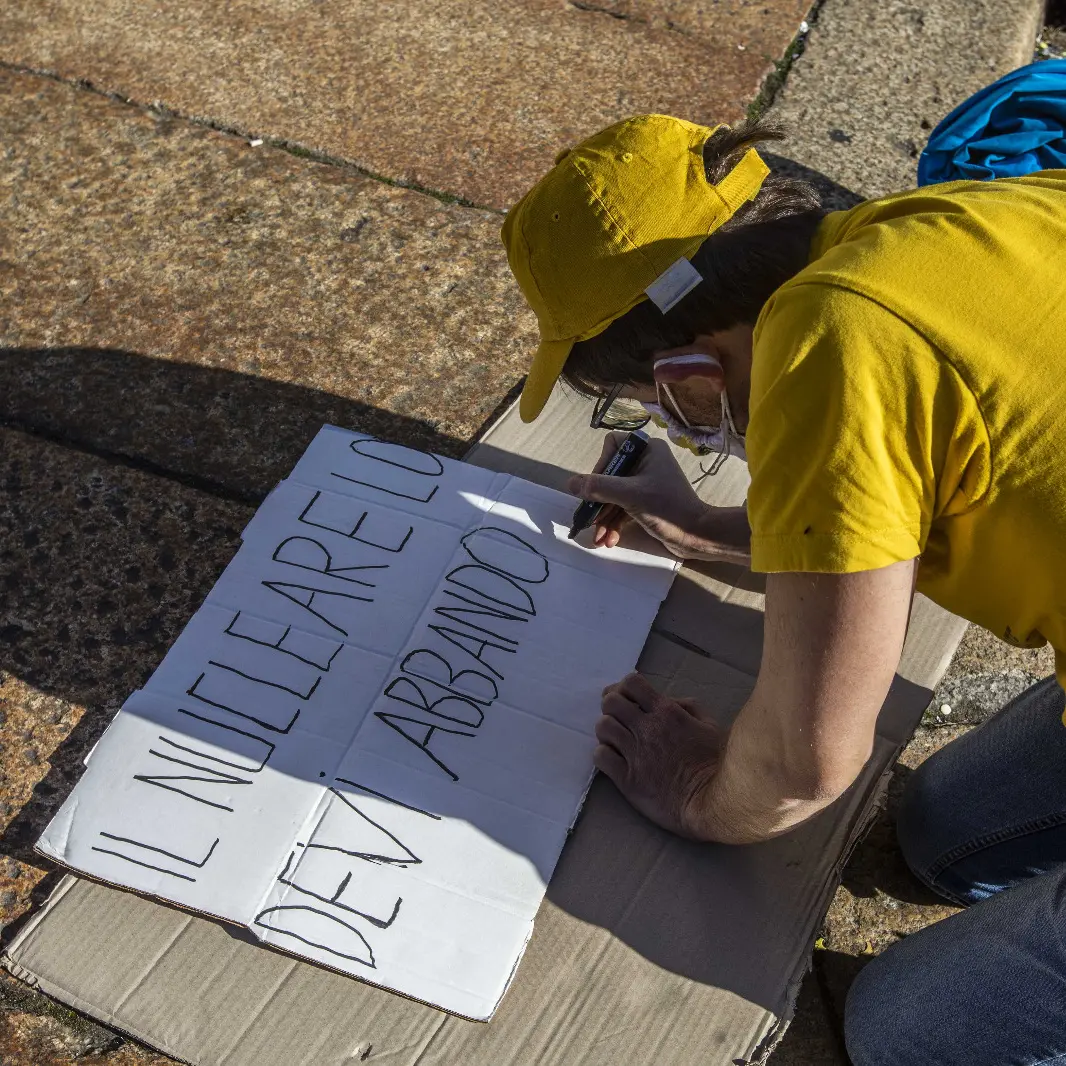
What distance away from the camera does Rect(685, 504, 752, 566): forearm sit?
1.54 m

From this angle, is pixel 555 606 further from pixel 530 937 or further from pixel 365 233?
pixel 365 233

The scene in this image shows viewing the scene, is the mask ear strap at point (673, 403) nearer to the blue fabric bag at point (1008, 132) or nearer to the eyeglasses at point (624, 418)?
the eyeglasses at point (624, 418)

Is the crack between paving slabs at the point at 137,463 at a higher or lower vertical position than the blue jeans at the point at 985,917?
lower

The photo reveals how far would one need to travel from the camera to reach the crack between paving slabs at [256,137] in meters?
2.17

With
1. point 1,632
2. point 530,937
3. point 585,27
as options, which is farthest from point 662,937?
A: point 585,27

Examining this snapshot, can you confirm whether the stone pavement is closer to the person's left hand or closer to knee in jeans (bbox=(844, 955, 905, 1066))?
knee in jeans (bbox=(844, 955, 905, 1066))

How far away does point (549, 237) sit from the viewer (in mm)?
1114

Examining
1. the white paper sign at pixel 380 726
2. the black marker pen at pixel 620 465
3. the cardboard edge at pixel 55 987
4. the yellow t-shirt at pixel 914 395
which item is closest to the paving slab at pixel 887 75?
the black marker pen at pixel 620 465

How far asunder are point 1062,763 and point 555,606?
0.68m

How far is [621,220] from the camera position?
1079mm

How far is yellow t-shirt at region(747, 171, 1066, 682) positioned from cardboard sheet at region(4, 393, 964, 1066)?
0.56 metres

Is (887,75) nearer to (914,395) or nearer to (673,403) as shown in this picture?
(673,403)

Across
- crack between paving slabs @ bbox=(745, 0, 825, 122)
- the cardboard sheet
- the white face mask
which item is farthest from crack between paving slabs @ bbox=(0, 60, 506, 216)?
the cardboard sheet

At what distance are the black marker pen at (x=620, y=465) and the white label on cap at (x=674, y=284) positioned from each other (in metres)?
0.55
